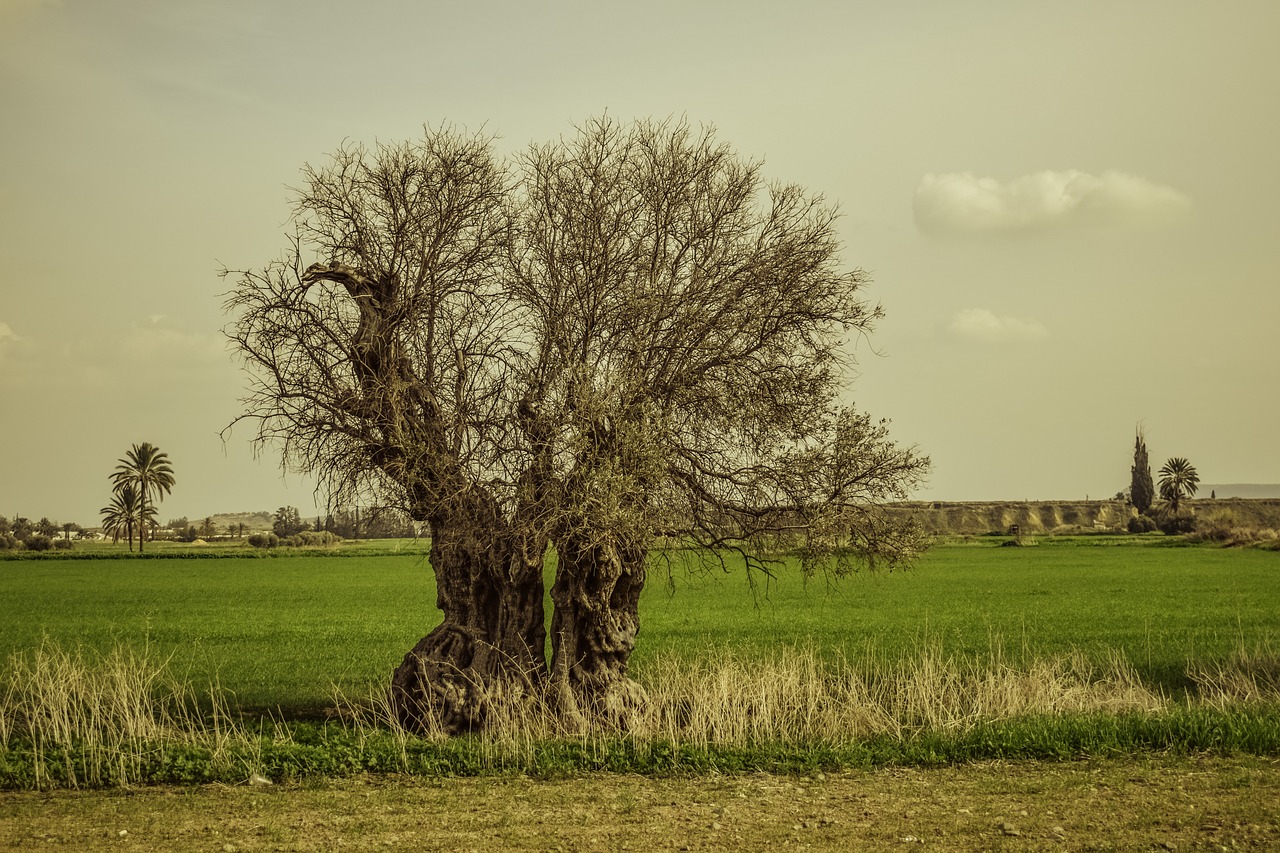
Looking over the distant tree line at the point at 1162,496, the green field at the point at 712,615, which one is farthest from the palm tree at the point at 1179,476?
the green field at the point at 712,615

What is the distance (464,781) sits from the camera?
1229 cm

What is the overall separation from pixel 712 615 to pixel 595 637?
2371 cm

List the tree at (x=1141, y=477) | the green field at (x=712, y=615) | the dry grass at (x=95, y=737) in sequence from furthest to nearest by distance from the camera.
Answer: the tree at (x=1141, y=477) → the green field at (x=712, y=615) → the dry grass at (x=95, y=737)

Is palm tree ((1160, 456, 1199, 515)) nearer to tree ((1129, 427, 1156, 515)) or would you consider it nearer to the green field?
tree ((1129, 427, 1156, 515))

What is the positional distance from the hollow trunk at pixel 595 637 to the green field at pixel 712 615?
89 centimetres

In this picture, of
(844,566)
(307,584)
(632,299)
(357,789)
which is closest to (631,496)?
(632,299)

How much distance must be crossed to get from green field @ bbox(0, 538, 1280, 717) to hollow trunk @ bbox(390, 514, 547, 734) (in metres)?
2.20

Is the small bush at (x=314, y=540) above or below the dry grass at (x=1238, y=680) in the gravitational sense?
below

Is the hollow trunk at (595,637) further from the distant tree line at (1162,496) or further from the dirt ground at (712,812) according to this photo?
the distant tree line at (1162,496)

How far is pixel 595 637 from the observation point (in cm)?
1577

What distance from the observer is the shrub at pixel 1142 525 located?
123 meters

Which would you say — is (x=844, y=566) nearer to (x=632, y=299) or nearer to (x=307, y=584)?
(x=632, y=299)

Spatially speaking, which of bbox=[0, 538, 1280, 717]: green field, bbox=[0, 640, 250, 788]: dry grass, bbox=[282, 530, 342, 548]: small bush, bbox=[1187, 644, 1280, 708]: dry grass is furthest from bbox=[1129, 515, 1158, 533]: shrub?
bbox=[0, 640, 250, 788]: dry grass

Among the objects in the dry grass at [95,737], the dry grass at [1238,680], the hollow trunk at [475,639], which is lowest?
the dry grass at [1238,680]
